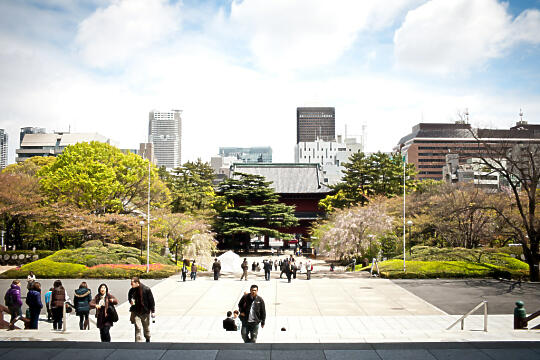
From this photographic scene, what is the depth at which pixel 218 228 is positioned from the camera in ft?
173

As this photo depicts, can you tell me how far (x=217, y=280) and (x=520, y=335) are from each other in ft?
59.0

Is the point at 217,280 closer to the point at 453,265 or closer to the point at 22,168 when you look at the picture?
Answer: the point at 453,265

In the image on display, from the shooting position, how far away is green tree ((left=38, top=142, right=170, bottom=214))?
116ft

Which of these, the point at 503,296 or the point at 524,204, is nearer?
the point at 503,296

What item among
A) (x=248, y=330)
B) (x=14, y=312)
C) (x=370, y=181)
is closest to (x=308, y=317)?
(x=248, y=330)

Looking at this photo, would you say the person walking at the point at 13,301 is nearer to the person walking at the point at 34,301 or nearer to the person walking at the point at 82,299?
the person walking at the point at 34,301

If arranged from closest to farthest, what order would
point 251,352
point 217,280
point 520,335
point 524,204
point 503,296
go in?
point 251,352 < point 520,335 < point 503,296 < point 217,280 < point 524,204

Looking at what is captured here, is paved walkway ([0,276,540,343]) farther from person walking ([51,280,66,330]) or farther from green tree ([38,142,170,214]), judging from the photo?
green tree ([38,142,170,214])

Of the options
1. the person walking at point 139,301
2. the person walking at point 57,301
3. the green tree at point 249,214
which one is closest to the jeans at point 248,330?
the person walking at point 139,301

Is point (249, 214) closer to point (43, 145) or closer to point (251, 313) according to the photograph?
point (251, 313)

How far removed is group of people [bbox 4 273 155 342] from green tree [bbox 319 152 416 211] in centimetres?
4101

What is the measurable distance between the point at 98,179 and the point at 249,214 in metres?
22.1

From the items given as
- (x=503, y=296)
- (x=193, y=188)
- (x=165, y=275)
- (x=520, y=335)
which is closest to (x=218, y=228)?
(x=193, y=188)

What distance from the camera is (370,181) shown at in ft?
176
